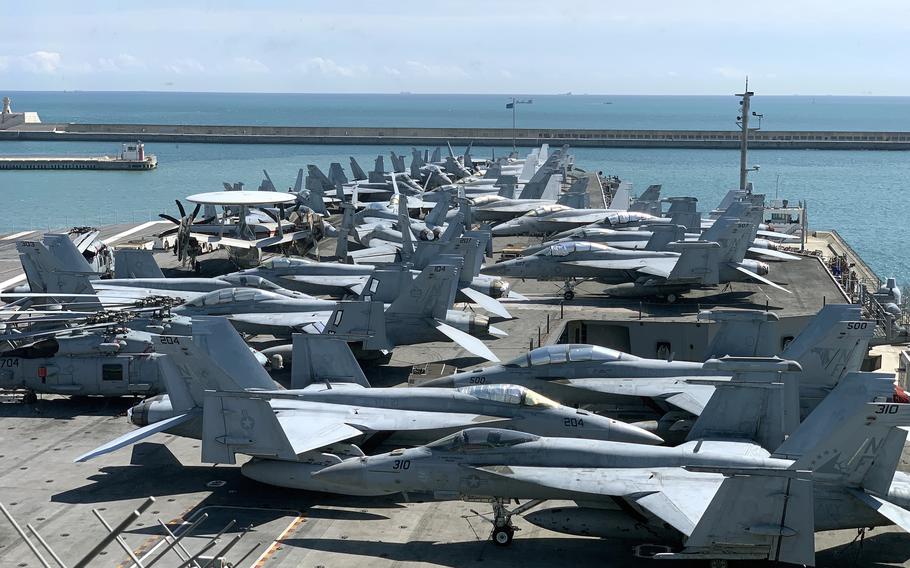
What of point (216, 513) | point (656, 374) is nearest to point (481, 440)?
point (216, 513)

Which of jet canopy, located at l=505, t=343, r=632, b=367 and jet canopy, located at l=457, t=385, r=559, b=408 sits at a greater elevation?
jet canopy, located at l=505, t=343, r=632, b=367

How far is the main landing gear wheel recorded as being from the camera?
22.2 meters

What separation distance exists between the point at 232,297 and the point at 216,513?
16.1 m

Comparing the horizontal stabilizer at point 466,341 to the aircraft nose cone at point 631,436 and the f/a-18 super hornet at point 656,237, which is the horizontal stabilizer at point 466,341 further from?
the f/a-18 super hornet at point 656,237

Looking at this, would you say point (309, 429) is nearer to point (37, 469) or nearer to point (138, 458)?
point (138, 458)

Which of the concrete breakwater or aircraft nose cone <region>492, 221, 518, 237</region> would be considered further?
the concrete breakwater

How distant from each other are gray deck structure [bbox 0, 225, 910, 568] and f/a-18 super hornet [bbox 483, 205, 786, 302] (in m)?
17.8

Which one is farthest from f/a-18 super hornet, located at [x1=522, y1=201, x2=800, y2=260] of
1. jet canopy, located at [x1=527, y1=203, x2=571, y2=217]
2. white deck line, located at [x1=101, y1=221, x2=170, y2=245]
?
white deck line, located at [x1=101, y1=221, x2=170, y2=245]

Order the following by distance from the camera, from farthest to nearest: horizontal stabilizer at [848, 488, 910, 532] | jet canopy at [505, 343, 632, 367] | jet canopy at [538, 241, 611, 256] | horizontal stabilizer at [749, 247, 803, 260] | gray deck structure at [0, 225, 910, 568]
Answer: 1. horizontal stabilizer at [749, 247, 803, 260]
2. jet canopy at [538, 241, 611, 256]
3. jet canopy at [505, 343, 632, 367]
4. gray deck structure at [0, 225, 910, 568]
5. horizontal stabilizer at [848, 488, 910, 532]

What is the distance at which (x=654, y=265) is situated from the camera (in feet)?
160

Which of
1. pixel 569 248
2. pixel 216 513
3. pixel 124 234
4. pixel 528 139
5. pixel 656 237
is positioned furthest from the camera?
pixel 528 139

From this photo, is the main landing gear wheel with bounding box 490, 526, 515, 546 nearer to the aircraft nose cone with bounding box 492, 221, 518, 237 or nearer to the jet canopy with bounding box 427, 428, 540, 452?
the jet canopy with bounding box 427, 428, 540, 452

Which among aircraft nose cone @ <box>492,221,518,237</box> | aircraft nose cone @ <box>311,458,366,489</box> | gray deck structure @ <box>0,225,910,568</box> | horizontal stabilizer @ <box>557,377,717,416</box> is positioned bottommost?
gray deck structure @ <box>0,225,910,568</box>

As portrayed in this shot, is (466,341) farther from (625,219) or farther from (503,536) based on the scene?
(625,219)
